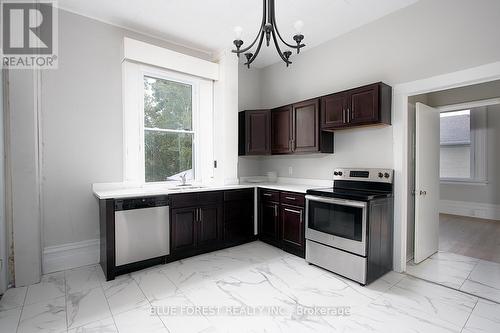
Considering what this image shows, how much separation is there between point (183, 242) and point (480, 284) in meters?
3.22

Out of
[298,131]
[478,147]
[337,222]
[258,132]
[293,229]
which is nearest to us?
[337,222]

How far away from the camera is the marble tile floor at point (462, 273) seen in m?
2.41

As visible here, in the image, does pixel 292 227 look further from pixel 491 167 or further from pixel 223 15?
pixel 491 167

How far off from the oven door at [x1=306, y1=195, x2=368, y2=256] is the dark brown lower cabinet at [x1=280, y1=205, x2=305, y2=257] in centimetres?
19

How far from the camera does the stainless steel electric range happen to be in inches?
98.2

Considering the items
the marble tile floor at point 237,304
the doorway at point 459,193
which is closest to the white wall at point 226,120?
the marble tile floor at point 237,304

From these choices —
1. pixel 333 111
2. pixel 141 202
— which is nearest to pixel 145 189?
pixel 141 202

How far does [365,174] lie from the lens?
Answer: 3.03 metres

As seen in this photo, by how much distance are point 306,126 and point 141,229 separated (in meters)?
2.47

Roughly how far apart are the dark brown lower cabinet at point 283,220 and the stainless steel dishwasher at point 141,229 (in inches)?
55.5

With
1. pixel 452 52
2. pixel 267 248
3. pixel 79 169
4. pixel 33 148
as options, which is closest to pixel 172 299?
pixel 267 248

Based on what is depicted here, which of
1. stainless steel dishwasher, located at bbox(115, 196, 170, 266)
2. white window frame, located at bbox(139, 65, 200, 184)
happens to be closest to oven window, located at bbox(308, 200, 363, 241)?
stainless steel dishwasher, located at bbox(115, 196, 170, 266)

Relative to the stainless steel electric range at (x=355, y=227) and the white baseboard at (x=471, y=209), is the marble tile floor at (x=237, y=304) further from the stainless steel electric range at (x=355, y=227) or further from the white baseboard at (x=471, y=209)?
the white baseboard at (x=471, y=209)

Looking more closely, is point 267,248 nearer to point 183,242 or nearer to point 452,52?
point 183,242
